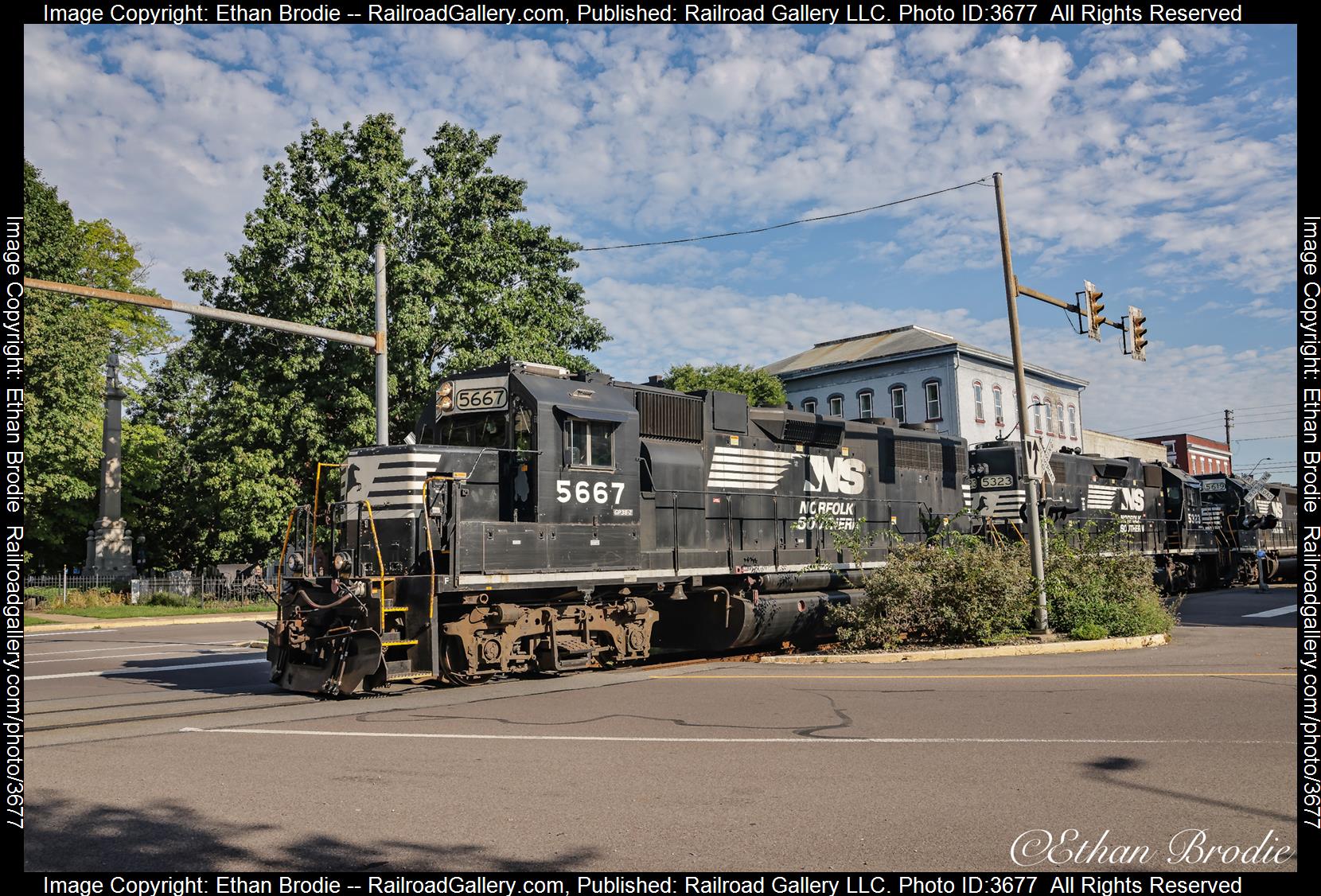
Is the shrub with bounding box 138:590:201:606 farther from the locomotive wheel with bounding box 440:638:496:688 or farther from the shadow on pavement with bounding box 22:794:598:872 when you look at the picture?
the shadow on pavement with bounding box 22:794:598:872

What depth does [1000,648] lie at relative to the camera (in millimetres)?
13898

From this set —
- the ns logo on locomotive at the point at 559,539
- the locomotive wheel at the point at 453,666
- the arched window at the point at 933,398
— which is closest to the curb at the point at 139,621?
the ns logo on locomotive at the point at 559,539

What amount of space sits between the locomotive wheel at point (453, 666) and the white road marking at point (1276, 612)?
1675 cm

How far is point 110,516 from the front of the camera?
34.4 meters

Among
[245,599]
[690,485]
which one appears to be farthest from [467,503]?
[245,599]

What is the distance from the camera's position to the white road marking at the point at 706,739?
7.61m

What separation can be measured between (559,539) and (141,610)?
23.1 meters

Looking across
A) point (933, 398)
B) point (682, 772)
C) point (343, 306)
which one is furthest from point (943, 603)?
point (933, 398)

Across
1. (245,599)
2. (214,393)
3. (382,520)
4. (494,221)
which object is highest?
(494,221)

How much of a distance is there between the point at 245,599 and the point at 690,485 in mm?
25579

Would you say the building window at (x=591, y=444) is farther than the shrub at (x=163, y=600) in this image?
No

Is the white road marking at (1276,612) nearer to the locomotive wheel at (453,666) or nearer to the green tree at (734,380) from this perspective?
the locomotive wheel at (453,666)

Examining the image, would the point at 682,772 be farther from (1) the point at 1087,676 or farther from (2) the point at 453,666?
(1) the point at 1087,676
